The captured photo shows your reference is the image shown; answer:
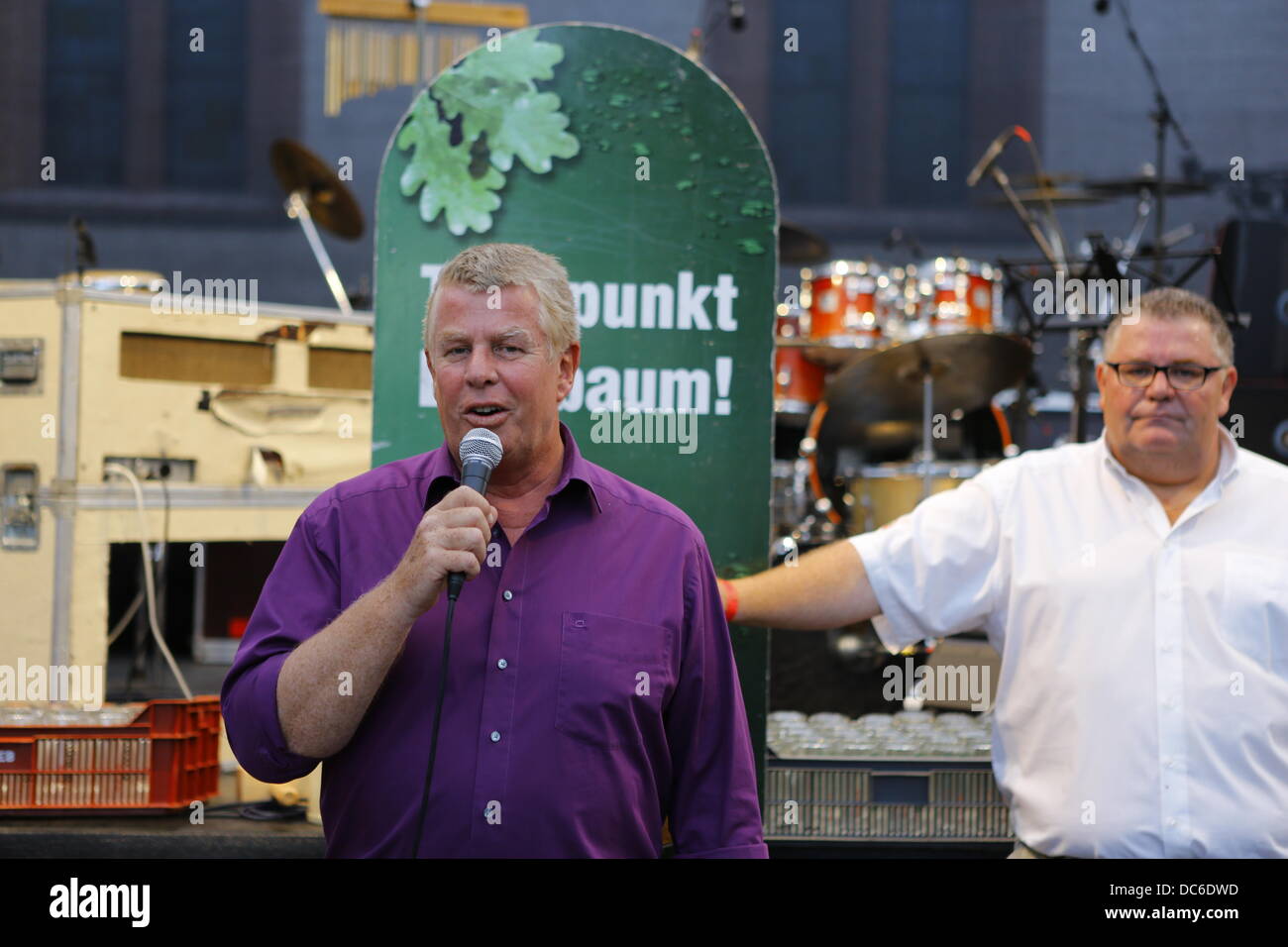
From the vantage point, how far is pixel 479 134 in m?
3.03

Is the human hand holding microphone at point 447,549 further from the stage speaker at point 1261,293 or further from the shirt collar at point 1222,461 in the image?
the stage speaker at point 1261,293

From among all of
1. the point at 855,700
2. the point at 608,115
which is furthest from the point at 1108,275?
the point at 608,115

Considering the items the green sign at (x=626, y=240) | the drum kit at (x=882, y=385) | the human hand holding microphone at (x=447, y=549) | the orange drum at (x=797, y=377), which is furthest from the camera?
the orange drum at (x=797, y=377)

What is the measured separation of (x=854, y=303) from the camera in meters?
8.60

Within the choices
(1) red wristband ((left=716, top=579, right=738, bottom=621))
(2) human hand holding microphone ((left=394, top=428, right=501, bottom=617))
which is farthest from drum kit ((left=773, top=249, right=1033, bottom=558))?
(2) human hand holding microphone ((left=394, top=428, right=501, bottom=617))

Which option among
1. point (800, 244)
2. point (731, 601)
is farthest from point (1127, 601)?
point (800, 244)

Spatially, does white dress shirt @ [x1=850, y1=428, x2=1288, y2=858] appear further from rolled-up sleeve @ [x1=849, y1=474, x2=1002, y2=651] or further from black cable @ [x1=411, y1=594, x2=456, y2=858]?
black cable @ [x1=411, y1=594, x2=456, y2=858]

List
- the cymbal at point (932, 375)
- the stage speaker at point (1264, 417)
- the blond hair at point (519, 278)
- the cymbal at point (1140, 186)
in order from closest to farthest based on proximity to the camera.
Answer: the blond hair at point (519, 278) → the stage speaker at point (1264, 417) → the cymbal at point (932, 375) → the cymbal at point (1140, 186)

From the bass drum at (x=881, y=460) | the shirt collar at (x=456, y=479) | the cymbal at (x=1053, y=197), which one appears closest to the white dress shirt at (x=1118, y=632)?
the shirt collar at (x=456, y=479)

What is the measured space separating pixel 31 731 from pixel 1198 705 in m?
2.92

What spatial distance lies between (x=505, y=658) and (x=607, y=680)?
0.15 meters

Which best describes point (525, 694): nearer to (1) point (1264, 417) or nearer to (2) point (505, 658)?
(2) point (505, 658)

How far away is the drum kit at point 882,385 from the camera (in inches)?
274

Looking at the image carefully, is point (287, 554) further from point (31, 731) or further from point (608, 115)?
point (31, 731)
